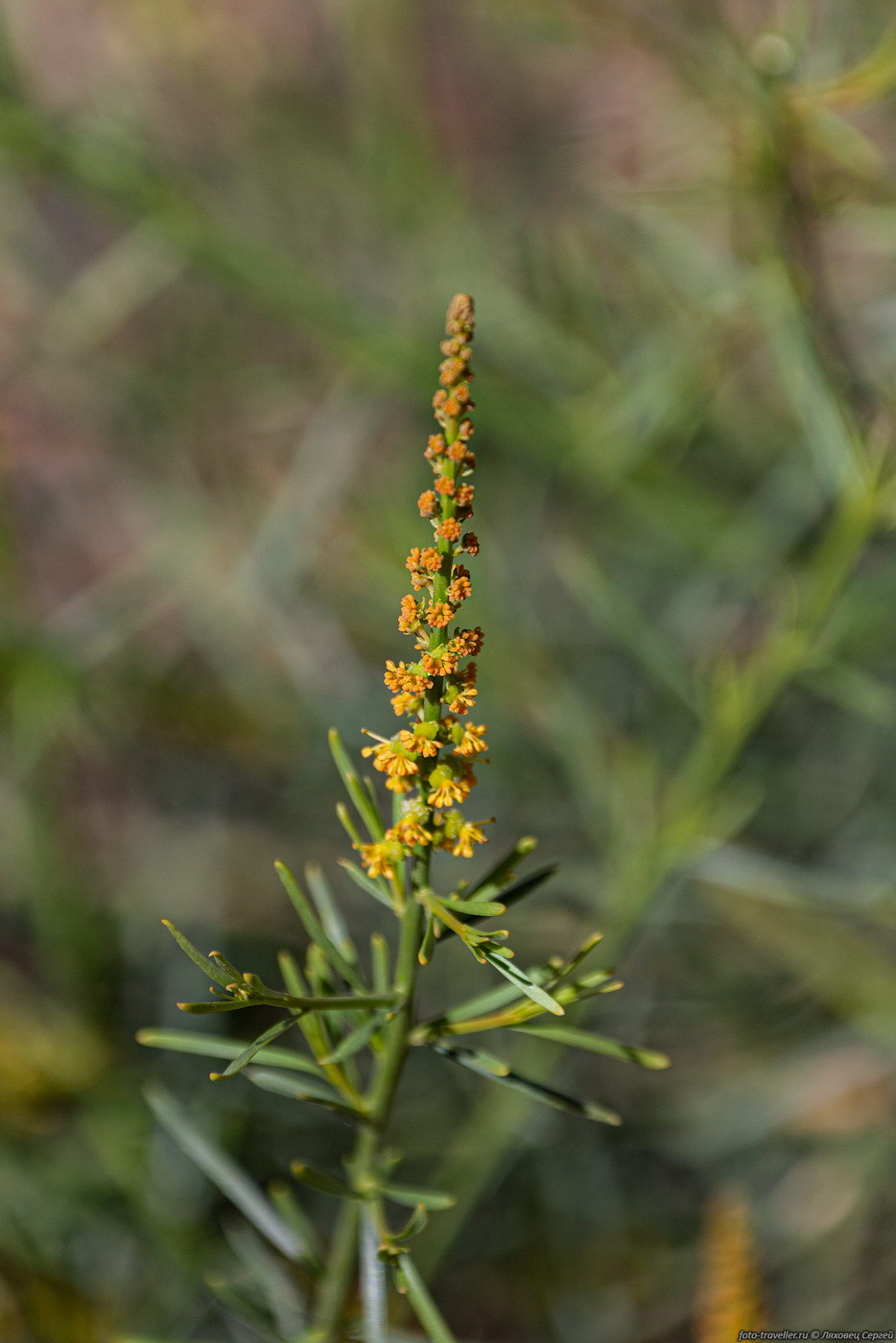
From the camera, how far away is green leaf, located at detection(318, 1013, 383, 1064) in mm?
424

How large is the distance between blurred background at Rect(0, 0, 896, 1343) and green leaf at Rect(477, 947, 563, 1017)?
14.4 inches

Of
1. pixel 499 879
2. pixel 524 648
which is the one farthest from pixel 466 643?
pixel 524 648

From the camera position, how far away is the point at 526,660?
1.12m

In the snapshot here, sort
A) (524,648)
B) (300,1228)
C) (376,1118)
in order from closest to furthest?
(376,1118)
(300,1228)
(524,648)

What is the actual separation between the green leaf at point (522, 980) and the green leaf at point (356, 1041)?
72 mm

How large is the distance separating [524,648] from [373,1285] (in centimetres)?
73

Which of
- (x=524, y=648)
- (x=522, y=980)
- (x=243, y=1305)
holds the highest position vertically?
(x=524, y=648)

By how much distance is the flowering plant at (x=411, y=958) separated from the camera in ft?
1.19

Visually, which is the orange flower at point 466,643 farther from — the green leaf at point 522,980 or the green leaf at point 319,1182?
the green leaf at point 319,1182

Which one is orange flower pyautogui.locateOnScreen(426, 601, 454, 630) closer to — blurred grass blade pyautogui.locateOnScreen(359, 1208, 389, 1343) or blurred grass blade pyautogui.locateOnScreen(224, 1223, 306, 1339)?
blurred grass blade pyautogui.locateOnScreen(359, 1208, 389, 1343)

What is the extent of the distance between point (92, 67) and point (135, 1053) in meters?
1.47

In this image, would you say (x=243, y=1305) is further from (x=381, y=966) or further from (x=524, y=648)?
(x=524, y=648)

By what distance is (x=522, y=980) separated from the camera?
1.23ft

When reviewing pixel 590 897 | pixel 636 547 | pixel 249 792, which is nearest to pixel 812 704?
pixel 636 547
